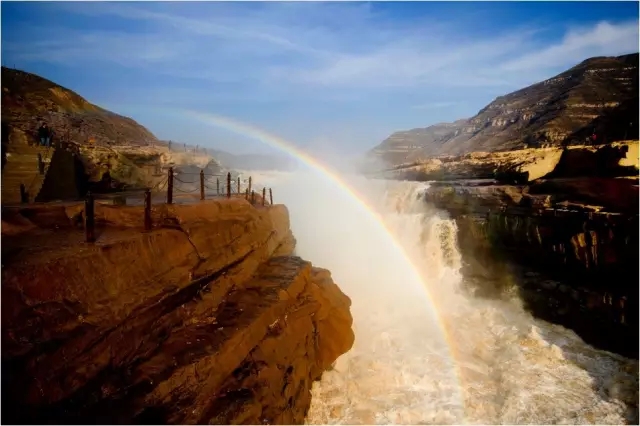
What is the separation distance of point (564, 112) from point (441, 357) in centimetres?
6863

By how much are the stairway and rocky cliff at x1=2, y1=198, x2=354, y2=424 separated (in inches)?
321

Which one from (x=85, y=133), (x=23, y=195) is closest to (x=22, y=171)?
(x=23, y=195)

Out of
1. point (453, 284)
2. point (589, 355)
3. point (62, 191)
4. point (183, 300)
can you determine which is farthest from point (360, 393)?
point (62, 191)

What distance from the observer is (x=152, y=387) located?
656 centimetres

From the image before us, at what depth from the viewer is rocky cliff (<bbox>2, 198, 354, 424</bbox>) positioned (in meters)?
5.93

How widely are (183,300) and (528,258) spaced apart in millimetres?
19716

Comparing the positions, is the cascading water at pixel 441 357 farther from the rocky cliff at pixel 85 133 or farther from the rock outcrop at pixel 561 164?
the rocky cliff at pixel 85 133

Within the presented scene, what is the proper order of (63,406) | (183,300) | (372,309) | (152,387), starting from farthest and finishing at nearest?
(372,309) < (183,300) < (152,387) < (63,406)

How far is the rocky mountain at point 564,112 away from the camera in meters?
50.4

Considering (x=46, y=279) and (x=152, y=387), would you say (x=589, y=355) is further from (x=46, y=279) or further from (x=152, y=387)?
(x=46, y=279)

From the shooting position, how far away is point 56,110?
35.3 meters

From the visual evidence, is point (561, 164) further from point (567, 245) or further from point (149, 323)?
point (149, 323)

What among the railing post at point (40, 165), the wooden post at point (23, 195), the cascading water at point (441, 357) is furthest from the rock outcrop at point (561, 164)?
the railing post at point (40, 165)

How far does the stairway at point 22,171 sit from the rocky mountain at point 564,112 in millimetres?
50182
